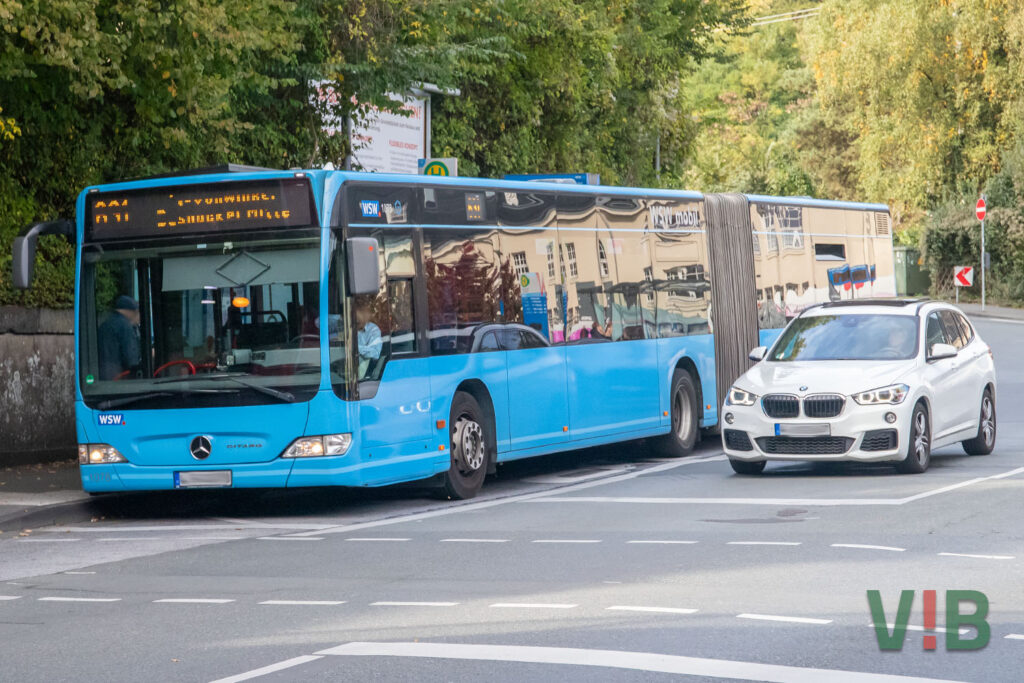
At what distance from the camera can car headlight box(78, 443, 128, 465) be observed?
13555 mm

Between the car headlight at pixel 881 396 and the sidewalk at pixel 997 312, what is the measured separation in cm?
3707

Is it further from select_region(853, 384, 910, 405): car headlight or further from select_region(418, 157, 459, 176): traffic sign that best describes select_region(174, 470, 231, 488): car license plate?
select_region(418, 157, 459, 176): traffic sign

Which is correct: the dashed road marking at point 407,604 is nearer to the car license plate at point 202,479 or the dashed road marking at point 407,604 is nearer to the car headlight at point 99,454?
the car license plate at point 202,479

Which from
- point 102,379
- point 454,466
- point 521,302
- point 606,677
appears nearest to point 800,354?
point 521,302

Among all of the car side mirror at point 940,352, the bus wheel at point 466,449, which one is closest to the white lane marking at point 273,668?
the bus wheel at point 466,449

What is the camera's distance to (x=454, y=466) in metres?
14.4

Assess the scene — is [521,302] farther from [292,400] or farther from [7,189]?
[7,189]

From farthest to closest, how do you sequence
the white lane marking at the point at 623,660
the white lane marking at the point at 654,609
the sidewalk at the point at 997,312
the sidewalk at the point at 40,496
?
the sidewalk at the point at 997,312 → the sidewalk at the point at 40,496 → the white lane marking at the point at 654,609 → the white lane marking at the point at 623,660

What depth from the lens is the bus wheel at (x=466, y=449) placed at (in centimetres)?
1441

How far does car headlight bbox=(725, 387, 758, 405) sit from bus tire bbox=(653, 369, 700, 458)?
2.83m

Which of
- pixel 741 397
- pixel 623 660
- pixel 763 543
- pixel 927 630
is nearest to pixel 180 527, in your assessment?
pixel 763 543

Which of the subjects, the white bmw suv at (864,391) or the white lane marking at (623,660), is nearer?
the white lane marking at (623,660)

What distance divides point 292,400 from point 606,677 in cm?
674

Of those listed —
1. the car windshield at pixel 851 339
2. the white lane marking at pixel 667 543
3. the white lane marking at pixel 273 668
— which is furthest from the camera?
the car windshield at pixel 851 339
